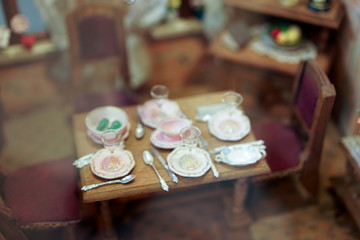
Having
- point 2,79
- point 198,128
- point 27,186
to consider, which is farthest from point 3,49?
point 198,128

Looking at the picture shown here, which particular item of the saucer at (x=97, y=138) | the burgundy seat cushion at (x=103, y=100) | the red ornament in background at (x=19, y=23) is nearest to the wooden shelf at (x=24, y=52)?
the red ornament in background at (x=19, y=23)

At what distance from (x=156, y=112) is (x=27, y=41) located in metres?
1.43

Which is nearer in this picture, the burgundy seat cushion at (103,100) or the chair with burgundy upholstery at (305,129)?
the chair with burgundy upholstery at (305,129)

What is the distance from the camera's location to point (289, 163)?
2.71m

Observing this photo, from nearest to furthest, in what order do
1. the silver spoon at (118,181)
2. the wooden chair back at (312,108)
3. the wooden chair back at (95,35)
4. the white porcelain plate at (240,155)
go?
the silver spoon at (118,181) → the white porcelain plate at (240,155) → the wooden chair back at (312,108) → the wooden chair back at (95,35)

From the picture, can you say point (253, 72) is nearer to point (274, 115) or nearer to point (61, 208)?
point (274, 115)

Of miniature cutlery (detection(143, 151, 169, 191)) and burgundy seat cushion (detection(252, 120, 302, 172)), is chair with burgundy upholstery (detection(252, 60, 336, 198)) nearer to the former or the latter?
burgundy seat cushion (detection(252, 120, 302, 172))

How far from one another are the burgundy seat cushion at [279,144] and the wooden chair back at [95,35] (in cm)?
111

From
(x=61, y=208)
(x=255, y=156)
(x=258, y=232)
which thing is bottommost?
(x=258, y=232)

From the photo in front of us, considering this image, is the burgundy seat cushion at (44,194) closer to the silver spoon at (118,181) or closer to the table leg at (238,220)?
the silver spoon at (118,181)

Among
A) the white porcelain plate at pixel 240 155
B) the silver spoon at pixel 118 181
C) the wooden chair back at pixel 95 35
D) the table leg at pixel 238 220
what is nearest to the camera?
the silver spoon at pixel 118 181

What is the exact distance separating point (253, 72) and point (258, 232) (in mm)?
1306

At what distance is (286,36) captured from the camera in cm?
337

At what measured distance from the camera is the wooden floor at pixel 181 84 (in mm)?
3467
